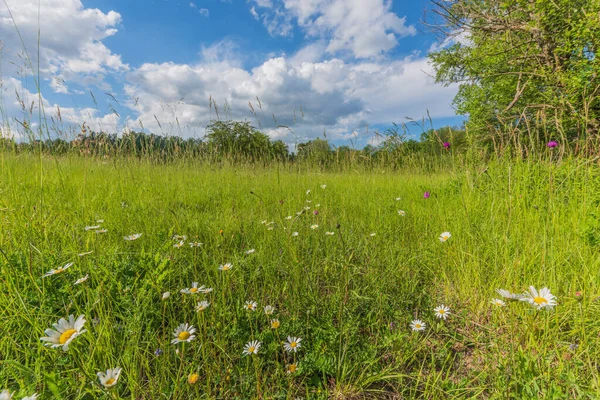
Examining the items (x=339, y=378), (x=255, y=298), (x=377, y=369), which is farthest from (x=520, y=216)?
(x=255, y=298)

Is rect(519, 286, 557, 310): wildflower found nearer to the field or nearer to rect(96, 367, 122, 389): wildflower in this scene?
the field

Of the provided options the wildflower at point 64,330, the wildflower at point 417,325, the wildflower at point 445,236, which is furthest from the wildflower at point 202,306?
the wildflower at point 445,236

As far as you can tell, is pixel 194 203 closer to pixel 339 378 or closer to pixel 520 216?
pixel 339 378

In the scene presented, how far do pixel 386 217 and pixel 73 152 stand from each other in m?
4.20

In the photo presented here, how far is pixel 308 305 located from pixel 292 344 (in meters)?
0.27

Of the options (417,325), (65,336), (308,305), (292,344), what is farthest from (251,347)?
(417,325)

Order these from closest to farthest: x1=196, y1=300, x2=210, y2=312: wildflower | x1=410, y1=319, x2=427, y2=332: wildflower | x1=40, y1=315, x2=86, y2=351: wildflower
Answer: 1. x1=40, y1=315, x2=86, y2=351: wildflower
2. x1=196, y1=300, x2=210, y2=312: wildflower
3. x1=410, y1=319, x2=427, y2=332: wildflower

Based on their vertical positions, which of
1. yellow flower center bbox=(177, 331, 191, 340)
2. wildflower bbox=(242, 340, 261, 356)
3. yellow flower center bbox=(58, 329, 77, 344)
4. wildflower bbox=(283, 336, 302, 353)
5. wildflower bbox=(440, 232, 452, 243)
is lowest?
wildflower bbox=(283, 336, 302, 353)

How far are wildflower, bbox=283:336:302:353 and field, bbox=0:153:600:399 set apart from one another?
0.10 ft

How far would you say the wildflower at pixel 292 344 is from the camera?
94 centimetres

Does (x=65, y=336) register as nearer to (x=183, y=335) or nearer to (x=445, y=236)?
(x=183, y=335)

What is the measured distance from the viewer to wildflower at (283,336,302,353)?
0.94 m

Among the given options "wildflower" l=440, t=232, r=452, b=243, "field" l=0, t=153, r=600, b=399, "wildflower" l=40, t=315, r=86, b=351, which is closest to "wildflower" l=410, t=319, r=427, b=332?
"field" l=0, t=153, r=600, b=399

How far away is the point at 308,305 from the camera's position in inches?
48.3
